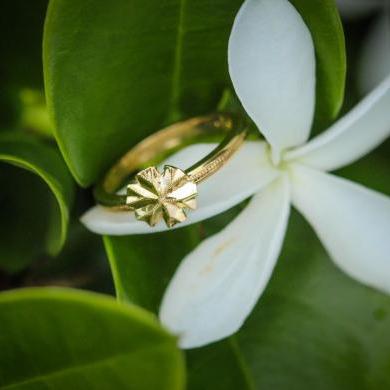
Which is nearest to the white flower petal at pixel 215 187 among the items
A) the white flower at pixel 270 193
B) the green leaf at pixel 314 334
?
the white flower at pixel 270 193

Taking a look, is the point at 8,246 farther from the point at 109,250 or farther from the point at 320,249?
the point at 320,249

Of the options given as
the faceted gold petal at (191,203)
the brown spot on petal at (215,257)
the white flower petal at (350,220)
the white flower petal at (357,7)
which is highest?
the white flower petal at (357,7)

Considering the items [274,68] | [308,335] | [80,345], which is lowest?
[308,335]

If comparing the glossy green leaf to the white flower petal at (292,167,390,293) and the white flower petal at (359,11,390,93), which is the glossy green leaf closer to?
the white flower petal at (292,167,390,293)

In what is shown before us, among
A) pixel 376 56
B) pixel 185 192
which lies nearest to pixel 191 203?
pixel 185 192

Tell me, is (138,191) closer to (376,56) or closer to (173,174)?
(173,174)

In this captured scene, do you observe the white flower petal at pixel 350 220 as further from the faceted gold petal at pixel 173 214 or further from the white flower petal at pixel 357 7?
the white flower petal at pixel 357 7

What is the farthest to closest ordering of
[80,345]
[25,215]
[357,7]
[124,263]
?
[357,7]
[25,215]
[124,263]
[80,345]
